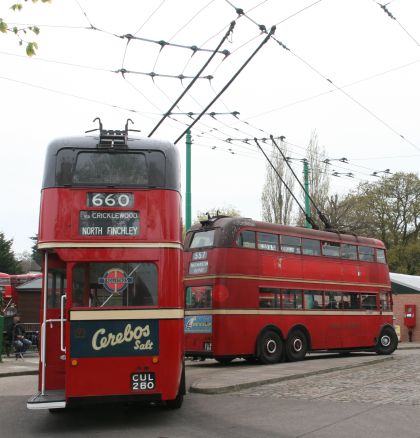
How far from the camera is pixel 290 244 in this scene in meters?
18.8

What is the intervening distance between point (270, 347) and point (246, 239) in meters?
3.28

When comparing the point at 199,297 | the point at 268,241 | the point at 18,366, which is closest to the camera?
the point at 18,366

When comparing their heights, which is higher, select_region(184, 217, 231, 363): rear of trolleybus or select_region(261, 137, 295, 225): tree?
select_region(261, 137, 295, 225): tree

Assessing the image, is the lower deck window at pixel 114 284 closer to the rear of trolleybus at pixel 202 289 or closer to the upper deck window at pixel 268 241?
the rear of trolleybus at pixel 202 289

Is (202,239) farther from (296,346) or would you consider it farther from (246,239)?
(296,346)

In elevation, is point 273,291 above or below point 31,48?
below

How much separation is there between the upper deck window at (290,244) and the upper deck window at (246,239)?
3.96ft

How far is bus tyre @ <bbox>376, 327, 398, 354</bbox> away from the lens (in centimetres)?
2216

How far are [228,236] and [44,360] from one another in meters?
9.05

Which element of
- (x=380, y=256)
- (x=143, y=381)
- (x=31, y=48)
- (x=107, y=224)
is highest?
(x=31, y=48)

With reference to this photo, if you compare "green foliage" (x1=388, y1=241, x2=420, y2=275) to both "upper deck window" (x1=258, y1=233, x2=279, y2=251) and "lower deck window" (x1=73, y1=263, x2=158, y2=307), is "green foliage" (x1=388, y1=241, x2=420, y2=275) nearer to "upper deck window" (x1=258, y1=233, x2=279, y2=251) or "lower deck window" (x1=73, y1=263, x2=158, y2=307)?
"upper deck window" (x1=258, y1=233, x2=279, y2=251)

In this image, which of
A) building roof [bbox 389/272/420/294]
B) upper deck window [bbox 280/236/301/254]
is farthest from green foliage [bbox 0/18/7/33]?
building roof [bbox 389/272/420/294]

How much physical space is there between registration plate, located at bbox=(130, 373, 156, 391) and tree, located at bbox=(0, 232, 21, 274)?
43.1 metres

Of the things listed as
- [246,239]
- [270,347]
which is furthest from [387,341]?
[246,239]
